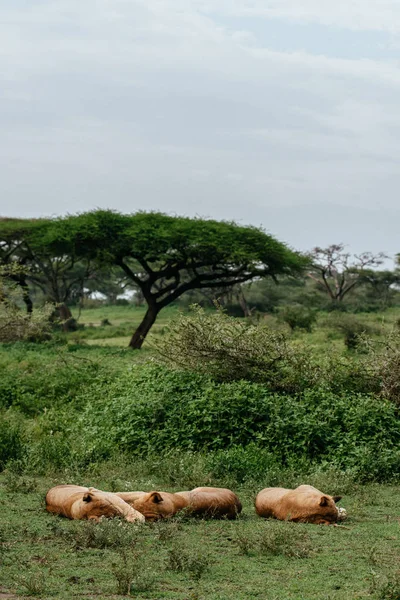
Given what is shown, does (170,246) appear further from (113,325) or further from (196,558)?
(196,558)

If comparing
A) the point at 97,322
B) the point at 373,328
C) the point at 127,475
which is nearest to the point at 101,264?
the point at 373,328

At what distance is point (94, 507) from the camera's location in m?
6.55

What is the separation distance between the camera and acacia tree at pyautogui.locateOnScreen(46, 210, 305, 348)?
1080 inches

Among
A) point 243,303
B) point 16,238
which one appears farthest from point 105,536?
point 243,303

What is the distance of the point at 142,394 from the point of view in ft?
36.7

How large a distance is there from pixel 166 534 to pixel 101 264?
84.7 ft

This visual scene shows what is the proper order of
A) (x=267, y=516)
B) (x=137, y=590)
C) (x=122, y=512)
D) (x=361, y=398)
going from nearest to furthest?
1. (x=137, y=590)
2. (x=122, y=512)
3. (x=267, y=516)
4. (x=361, y=398)

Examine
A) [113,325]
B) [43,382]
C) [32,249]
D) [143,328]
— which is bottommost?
[113,325]

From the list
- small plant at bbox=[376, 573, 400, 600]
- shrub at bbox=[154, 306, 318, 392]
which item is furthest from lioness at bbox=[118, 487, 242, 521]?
shrub at bbox=[154, 306, 318, 392]

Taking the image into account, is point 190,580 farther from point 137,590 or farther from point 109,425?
point 109,425

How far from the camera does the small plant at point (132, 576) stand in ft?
15.7

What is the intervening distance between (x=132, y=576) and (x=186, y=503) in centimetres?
204

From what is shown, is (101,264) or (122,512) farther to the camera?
(101,264)

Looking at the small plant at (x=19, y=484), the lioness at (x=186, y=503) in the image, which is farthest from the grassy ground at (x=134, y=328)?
the lioness at (x=186, y=503)
